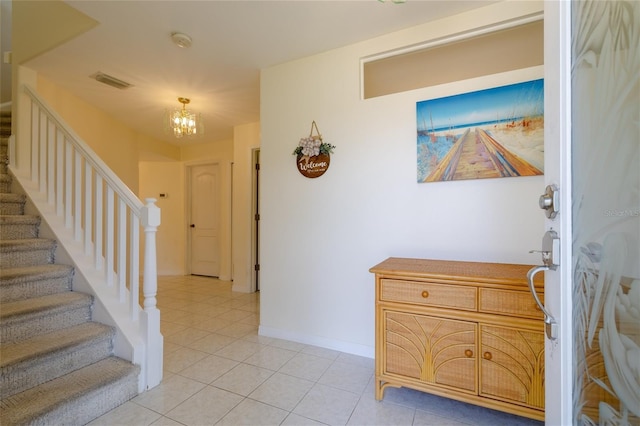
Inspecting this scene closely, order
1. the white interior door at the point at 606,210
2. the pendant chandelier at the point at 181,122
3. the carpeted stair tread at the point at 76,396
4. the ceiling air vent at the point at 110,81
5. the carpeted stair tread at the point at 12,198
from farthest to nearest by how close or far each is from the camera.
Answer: the pendant chandelier at the point at 181,122 < the ceiling air vent at the point at 110,81 < the carpeted stair tread at the point at 12,198 < the carpeted stair tread at the point at 76,396 < the white interior door at the point at 606,210

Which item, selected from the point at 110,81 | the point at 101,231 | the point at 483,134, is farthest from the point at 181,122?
the point at 483,134

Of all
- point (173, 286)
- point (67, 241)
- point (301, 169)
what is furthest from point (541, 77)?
point (173, 286)

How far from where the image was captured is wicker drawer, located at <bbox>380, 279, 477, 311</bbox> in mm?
1505

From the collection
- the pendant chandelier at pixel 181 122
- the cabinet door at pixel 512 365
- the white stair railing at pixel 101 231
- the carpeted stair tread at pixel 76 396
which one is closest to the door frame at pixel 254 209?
the pendant chandelier at pixel 181 122

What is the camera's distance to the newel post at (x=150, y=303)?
5.92ft

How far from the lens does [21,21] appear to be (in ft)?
8.86

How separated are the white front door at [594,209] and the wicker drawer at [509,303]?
681 mm

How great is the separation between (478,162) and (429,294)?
0.97m

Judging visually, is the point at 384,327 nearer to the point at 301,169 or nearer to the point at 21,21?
the point at 301,169

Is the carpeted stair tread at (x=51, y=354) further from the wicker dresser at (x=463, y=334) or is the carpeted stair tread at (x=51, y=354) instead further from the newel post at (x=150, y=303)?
the wicker dresser at (x=463, y=334)

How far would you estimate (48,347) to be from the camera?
1.57m

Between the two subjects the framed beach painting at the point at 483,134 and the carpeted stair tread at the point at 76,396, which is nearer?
the carpeted stair tread at the point at 76,396

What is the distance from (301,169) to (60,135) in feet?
6.68

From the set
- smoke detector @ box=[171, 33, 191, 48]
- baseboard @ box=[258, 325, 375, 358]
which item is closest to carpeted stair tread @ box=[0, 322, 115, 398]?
baseboard @ box=[258, 325, 375, 358]
